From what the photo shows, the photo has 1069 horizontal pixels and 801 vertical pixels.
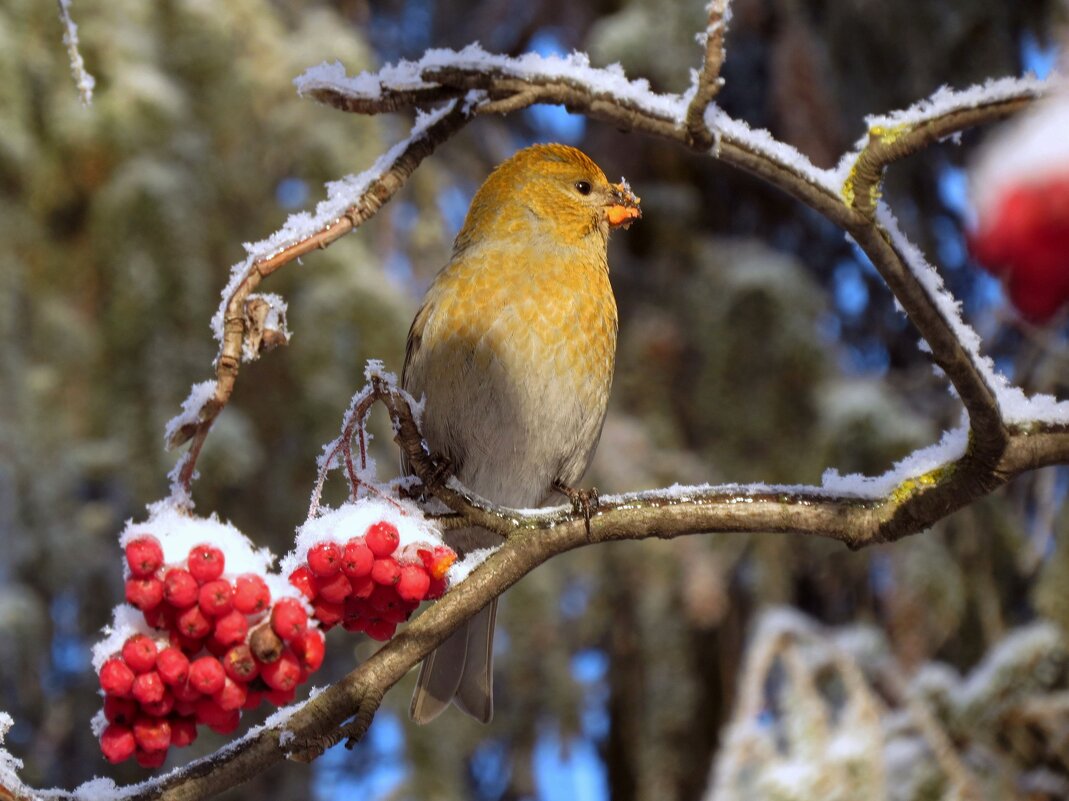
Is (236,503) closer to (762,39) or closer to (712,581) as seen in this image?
A: (712,581)

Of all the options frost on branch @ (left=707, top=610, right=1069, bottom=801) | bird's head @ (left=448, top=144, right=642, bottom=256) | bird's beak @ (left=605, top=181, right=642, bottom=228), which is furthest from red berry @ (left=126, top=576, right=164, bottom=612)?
frost on branch @ (left=707, top=610, right=1069, bottom=801)

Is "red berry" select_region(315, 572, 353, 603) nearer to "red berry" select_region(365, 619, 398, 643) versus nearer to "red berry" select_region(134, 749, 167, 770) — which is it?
"red berry" select_region(365, 619, 398, 643)

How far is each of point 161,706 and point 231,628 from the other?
4.4 inches

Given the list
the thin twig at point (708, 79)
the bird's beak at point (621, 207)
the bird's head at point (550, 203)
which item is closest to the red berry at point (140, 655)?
the thin twig at point (708, 79)

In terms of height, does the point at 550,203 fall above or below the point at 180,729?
above

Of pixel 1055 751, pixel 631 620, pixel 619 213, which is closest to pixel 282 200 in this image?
pixel 619 213

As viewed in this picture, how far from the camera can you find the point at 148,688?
1.28 m

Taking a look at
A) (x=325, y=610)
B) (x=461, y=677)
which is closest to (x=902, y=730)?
(x=461, y=677)

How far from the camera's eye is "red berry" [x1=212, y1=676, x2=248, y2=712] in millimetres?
1308

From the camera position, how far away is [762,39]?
4.74m

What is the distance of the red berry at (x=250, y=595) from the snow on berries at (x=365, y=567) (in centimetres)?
6

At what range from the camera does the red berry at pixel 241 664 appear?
1.31 metres

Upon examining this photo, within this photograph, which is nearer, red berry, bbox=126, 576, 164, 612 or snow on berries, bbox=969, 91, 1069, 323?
snow on berries, bbox=969, 91, 1069, 323

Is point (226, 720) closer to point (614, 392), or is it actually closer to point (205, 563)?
point (205, 563)
